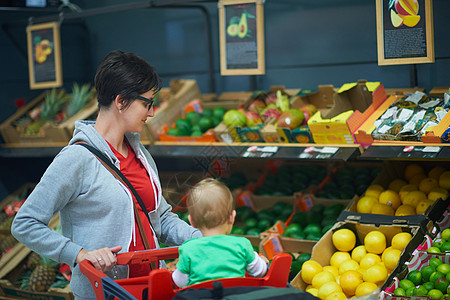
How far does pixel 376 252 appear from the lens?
9.60 feet

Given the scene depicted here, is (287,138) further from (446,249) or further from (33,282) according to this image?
(33,282)

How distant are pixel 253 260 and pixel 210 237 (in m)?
0.18

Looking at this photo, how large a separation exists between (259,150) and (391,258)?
3.60 feet

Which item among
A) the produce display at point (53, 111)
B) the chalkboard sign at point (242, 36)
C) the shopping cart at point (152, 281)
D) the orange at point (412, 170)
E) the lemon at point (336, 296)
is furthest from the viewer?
the produce display at point (53, 111)

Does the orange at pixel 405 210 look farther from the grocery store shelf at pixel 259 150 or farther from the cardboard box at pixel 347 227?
the grocery store shelf at pixel 259 150

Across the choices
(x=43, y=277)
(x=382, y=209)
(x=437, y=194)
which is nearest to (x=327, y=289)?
(x=382, y=209)

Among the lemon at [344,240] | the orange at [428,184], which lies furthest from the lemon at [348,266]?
the orange at [428,184]

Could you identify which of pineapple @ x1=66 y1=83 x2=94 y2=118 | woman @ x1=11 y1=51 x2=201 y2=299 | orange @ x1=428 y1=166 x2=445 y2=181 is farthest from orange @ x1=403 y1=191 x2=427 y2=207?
pineapple @ x1=66 y1=83 x2=94 y2=118

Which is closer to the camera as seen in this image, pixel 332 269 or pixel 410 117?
pixel 332 269

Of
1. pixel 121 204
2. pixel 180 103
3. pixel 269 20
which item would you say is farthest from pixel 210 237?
pixel 269 20

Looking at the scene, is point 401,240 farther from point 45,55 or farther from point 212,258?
point 45,55

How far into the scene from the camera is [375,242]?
2912mm

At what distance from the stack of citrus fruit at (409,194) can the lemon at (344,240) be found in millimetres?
293

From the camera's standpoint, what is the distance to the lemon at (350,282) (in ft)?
8.76
